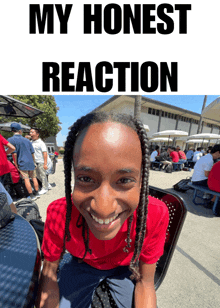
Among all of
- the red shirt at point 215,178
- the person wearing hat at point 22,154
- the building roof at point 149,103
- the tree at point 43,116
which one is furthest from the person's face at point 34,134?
the tree at point 43,116

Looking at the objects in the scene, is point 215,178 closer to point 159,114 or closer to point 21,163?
point 21,163

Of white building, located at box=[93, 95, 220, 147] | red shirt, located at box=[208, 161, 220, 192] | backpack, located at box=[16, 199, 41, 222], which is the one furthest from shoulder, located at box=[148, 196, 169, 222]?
white building, located at box=[93, 95, 220, 147]

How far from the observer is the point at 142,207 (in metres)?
0.82

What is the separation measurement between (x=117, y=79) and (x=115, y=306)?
463 cm

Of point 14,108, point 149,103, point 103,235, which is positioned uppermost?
point 149,103

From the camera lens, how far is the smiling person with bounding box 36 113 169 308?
0.63 metres

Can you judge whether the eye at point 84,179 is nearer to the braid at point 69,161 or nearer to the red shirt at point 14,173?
the braid at point 69,161

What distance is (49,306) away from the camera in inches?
32.8

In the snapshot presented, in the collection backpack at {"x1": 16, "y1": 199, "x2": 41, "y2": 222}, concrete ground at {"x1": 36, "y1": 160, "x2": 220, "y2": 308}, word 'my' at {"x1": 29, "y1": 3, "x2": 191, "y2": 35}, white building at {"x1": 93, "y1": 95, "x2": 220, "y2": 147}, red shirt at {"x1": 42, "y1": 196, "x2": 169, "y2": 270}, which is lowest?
concrete ground at {"x1": 36, "y1": 160, "x2": 220, "y2": 308}

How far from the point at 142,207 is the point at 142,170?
224mm

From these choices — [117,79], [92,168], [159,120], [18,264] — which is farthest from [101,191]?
[159,120]

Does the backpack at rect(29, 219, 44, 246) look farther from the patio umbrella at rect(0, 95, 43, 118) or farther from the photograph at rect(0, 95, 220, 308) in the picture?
the patio umbrella at rect(0, 95, 43, 118)

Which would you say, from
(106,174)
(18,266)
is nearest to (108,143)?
(106,174)

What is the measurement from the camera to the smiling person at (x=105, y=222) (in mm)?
→ 627
